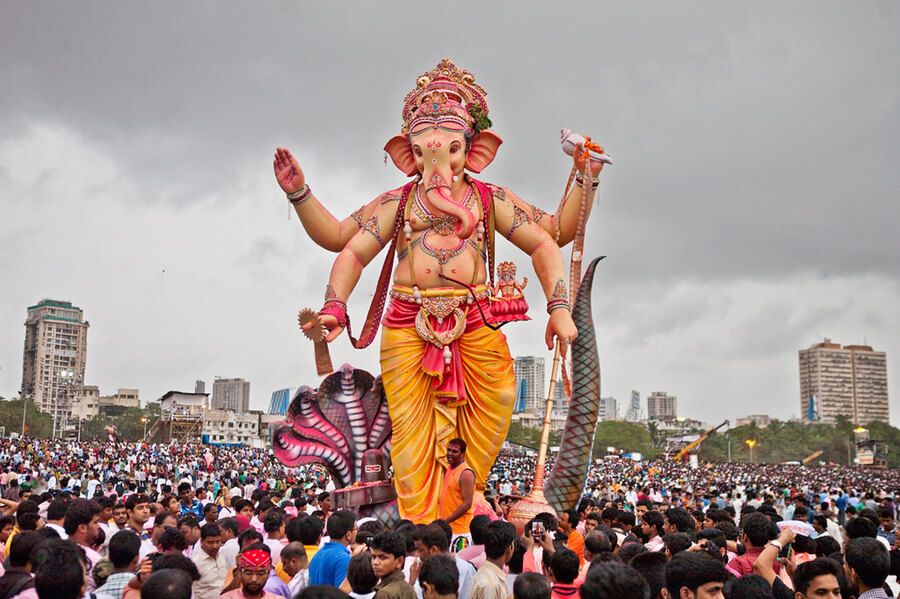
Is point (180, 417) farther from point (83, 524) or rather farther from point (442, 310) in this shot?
point (83, 524)

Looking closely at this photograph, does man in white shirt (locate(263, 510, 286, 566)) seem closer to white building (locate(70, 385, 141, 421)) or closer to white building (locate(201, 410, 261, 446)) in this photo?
white building (locate(201, 410, 261, 446))

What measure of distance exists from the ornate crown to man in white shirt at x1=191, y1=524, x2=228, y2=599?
20.7 ft

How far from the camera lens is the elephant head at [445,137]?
34.6ft

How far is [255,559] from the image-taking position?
4.34m

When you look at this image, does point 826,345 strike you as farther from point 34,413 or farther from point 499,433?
point 499,433

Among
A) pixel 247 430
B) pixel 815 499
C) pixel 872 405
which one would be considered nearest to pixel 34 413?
pixel 247 430

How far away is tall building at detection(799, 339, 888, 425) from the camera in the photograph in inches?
5827

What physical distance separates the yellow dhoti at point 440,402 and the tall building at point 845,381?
14575 centimetres

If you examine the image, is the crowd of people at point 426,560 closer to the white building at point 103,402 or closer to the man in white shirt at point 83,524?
the man in white shirt at point 83,524

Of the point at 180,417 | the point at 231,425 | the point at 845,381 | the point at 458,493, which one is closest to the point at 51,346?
the point at 231,425

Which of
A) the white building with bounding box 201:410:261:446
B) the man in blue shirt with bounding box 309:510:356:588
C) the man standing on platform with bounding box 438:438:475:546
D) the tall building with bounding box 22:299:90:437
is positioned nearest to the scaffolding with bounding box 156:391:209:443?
the white building with bounding box 201:410:261:446

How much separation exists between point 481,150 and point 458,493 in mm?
4551

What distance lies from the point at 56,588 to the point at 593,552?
298 cm

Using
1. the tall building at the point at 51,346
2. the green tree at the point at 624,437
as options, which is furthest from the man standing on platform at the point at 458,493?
the tall building at the point at 51,346
